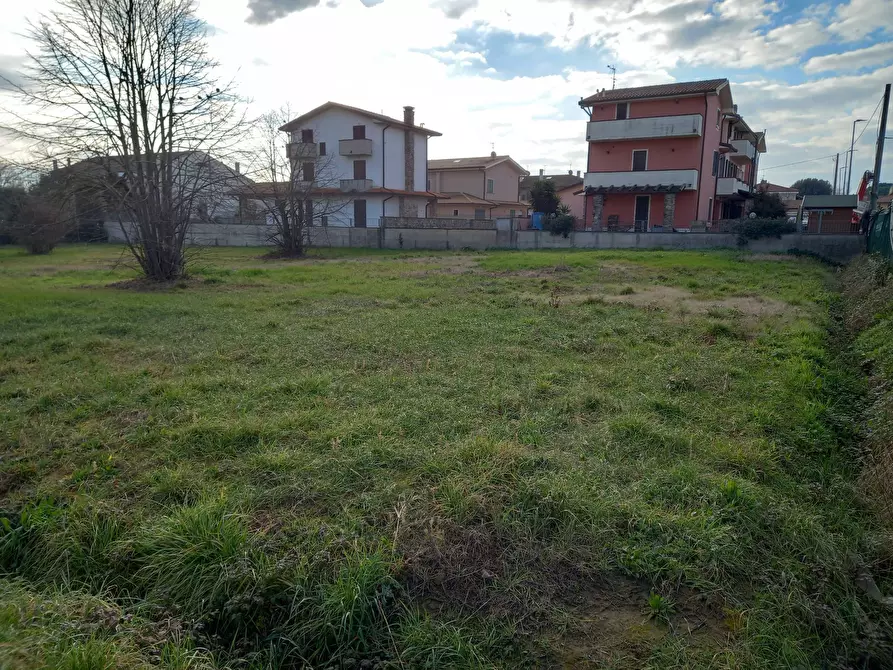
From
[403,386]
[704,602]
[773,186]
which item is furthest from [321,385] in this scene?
[773,186]

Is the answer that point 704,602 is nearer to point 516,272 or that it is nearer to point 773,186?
point 516,272

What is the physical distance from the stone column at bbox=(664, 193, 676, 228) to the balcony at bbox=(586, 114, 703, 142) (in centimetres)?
322

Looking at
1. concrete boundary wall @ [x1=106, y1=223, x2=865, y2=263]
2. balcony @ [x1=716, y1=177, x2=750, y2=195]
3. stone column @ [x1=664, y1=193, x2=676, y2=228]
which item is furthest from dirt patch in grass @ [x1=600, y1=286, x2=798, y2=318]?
balcony @ [x1=716, y1=177, x2=750, y2=195]

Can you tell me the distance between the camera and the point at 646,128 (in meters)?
32.2

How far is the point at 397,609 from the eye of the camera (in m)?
3.09

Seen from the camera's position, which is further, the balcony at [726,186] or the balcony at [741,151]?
the balcony at [741,151]

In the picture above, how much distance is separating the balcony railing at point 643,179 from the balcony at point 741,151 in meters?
8.44

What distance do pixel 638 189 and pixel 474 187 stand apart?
19.1m

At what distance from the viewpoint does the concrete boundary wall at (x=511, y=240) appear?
23797 millimetres

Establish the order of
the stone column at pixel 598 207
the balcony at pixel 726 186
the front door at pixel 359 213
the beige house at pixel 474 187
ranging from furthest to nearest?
the beige house at pixel 474 187
the front door at pixel 359 213
the balcony at pixel 726 186
the stone column at pixel 598 207

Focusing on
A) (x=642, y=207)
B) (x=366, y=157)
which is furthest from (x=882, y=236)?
(x=366, y=157)

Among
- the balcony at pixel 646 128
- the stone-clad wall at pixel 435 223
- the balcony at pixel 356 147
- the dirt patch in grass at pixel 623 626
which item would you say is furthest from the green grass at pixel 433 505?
the balcony at pixel 356 147

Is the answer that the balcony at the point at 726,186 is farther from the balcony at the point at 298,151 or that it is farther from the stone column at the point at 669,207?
the balcony at the point at 298,151

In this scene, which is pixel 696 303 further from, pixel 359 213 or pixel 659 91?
pixel 359 213
